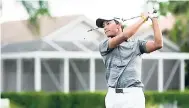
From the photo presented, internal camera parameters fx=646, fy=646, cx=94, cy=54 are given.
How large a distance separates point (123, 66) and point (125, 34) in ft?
0.96

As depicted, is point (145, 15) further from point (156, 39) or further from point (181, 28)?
point (181, 28)

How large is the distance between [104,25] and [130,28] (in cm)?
34

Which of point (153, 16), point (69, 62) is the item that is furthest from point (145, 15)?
point (69, 62)

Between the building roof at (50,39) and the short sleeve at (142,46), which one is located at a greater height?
the short sleeve at (142,46)

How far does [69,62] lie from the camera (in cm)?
2688

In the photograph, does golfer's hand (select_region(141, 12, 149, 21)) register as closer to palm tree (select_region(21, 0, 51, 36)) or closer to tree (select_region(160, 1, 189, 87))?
palm tree (select_region(21, 0, 51, 36))

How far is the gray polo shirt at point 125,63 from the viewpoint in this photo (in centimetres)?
495

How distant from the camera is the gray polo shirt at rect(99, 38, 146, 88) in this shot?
16.2 ft

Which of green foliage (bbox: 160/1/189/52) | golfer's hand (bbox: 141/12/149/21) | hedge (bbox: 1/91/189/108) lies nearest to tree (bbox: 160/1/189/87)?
green foliage (bbox: 160/1/189/52)

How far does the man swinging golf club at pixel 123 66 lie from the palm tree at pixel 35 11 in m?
22.6

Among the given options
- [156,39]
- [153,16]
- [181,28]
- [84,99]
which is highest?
[153,16]

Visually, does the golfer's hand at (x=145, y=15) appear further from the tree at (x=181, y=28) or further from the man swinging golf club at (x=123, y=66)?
the tree at (x=181, y=28)

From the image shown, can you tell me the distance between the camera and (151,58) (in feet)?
88.1

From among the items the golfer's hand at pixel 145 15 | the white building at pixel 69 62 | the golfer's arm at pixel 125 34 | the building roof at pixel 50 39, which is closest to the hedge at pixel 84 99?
the white building at pixel 69 62
